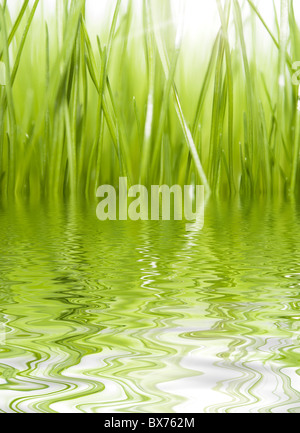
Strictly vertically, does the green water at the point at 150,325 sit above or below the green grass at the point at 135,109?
below

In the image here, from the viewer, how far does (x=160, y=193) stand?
52.4 inches

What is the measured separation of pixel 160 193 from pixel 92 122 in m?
0.26

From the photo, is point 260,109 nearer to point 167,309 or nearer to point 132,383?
point 167,309

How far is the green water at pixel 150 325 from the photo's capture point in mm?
210

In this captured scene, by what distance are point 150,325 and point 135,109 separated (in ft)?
3.69

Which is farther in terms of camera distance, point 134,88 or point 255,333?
point 134,88

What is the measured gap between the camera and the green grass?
136 centimetres

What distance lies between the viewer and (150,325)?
0.29 meters

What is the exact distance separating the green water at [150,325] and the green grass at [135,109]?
810 millimetres

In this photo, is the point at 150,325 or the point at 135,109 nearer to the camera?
the point at 150,325

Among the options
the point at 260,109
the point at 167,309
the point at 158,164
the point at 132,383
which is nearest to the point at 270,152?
the point at 260,109
